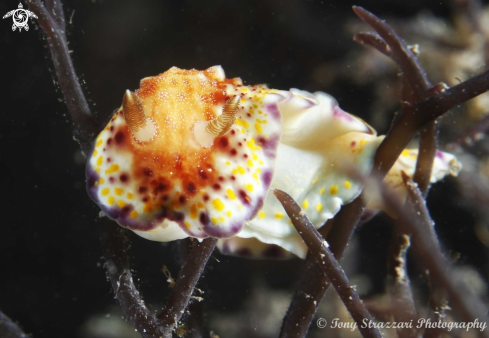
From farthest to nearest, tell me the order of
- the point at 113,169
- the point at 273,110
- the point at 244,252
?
1. the point at 244,252
2. the point at 273,110
3. the point at 113,169

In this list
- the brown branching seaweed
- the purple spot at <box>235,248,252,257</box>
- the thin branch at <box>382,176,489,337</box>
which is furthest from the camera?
the purple spot at <box>235,248,252,257</box>

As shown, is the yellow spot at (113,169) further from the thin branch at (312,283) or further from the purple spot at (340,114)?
the purple spot at (340,114)

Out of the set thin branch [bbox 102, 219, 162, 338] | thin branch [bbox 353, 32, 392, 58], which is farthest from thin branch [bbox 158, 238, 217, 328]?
thin branch [bbox 353, 32, 392, 58]

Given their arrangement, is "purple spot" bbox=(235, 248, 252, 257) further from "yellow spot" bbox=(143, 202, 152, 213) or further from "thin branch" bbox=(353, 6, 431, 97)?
"thin branch" bbox=(353, 6, 431, 97)

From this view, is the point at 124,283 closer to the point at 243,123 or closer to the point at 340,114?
the point at 243,123

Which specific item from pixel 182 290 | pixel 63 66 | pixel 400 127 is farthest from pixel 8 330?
pixel 400 127

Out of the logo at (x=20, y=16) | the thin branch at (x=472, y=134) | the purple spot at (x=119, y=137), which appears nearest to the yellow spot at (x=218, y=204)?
the purple spot at (x=119, y=137)

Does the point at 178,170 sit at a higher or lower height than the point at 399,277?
higher
